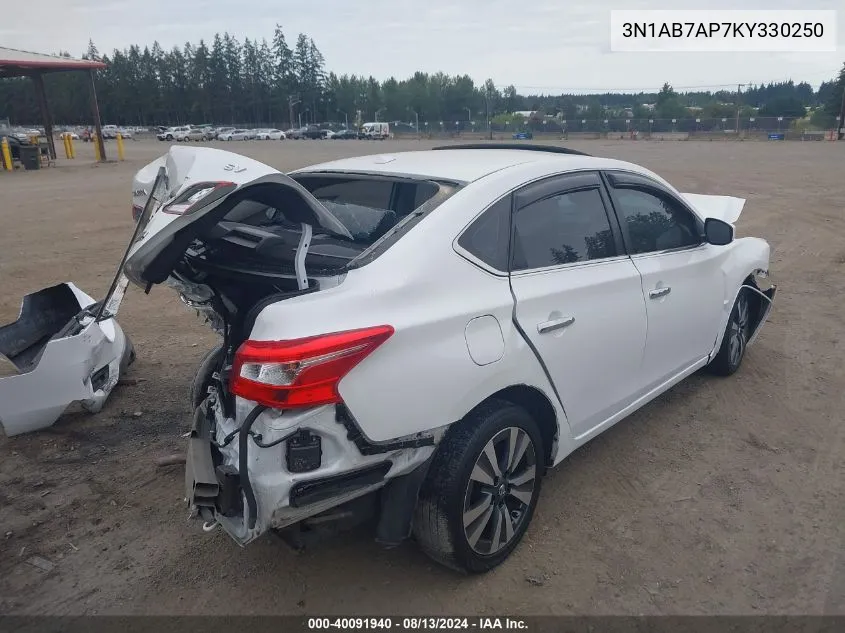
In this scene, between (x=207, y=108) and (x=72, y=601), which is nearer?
(x=72, y=601)

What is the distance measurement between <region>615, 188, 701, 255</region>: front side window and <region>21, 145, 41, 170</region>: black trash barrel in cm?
2415

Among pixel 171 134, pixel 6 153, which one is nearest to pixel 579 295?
pixel 6 153

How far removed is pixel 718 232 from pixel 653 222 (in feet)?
1.90

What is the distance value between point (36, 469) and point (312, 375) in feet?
8.07

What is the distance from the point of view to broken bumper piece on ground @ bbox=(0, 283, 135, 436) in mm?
3895

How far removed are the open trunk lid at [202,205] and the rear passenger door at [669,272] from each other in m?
1.77

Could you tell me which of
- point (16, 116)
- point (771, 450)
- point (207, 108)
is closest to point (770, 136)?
point (771, 450)

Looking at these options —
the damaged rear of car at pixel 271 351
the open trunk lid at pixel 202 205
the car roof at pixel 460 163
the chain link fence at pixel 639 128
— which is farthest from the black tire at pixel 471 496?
the chain link fence at pixel 639 128

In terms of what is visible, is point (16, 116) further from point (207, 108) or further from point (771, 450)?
point (771, 450)

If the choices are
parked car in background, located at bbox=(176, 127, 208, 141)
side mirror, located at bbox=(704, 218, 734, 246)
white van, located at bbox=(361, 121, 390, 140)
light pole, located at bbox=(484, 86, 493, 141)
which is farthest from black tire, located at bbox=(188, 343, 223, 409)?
parked car in background, located at bbox=(176, 127, 208, 141)

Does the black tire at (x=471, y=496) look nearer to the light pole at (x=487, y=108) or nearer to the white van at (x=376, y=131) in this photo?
the light pole at (x=487, y=108)

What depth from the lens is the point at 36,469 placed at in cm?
371

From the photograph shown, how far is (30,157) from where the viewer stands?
22.5 m

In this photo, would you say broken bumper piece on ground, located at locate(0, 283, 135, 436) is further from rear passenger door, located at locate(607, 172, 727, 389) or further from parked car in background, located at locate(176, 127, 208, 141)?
parked car in background, located at locate(176, 127, 208, 141)
